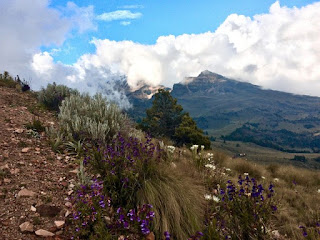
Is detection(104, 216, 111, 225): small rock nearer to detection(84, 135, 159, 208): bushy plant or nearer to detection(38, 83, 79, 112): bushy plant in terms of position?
detection(84, 135, 159, 208): bushy plant

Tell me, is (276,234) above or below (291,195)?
above

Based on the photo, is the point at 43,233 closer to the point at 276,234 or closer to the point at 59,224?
the point at 59,224

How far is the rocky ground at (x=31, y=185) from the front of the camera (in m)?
3.17

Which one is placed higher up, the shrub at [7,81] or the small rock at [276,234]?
the shrub at [7,81]

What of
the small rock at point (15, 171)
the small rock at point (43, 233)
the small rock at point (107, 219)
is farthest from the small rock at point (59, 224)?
the small rock at point (15, 171)

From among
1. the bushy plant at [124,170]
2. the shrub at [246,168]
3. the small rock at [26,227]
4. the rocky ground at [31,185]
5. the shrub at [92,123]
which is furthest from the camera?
the shrub at [246,168]

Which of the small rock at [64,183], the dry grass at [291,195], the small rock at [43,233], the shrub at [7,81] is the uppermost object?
the shrub at [7,81]

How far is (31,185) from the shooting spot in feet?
13.2

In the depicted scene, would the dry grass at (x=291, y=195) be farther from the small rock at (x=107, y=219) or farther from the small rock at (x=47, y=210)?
the small rock at (x=47, y=210)

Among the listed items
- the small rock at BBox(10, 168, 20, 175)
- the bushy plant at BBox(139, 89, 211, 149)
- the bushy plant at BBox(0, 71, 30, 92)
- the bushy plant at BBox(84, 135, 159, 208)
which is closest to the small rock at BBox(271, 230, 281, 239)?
the bushy plant at BBox(84, 135, 159, 208)

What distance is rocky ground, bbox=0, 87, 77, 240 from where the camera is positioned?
10.4 feet

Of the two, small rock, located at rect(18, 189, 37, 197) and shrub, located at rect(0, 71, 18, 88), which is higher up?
shrub, located at rect(0, 71, 18, 88)

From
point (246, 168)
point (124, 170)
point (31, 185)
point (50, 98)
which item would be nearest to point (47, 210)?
point (31, 185)

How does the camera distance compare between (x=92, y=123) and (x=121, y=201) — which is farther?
(x=92, y=123)
